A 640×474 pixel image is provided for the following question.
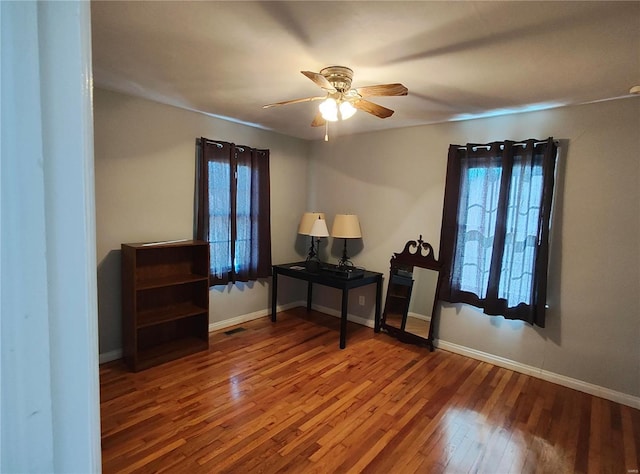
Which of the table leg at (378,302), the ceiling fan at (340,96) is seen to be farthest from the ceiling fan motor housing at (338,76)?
the table leg at (378,302)

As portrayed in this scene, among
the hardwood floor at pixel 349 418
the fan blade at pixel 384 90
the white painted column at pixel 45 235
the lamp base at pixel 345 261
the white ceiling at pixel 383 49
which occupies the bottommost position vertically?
the hardwood floor at pixel 349 418

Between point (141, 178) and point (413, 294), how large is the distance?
3006 mm

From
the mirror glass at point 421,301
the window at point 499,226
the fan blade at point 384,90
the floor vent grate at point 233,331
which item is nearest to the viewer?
the fan blade at point 384,90

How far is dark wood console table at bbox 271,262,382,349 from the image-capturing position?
11.9ft

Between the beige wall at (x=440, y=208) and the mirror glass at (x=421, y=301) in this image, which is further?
the mirror glass at (x=421, y=301)

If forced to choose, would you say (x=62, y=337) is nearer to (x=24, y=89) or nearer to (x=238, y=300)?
(x=24, y=89)

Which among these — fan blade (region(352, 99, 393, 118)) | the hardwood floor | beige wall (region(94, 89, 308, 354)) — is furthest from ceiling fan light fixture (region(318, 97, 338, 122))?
the hardwood floor

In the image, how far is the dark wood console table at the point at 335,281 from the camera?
3.62 metres

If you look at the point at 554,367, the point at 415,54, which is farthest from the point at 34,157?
the point at 554,367

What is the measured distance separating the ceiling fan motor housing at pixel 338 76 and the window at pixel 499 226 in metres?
1.66

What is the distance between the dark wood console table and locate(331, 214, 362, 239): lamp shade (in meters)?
0.46

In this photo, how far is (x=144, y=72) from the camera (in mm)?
2506

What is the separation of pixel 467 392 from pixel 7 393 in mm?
3189

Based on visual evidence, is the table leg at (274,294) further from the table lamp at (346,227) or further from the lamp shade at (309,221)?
the table lamp at (346,227)
